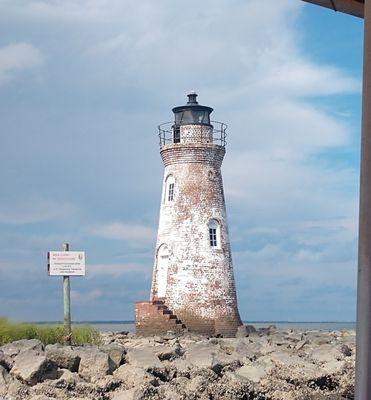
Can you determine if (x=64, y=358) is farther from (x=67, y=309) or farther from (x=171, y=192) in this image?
→ (x=171, y=192)

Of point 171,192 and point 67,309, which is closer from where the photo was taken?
point 67,309

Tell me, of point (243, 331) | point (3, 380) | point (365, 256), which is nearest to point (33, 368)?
point (3, 380)

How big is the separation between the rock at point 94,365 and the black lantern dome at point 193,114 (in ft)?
43.9

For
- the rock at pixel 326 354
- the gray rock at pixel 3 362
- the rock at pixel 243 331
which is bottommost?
the rock at pixel 243 331

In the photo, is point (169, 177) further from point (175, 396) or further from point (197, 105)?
point (175, 396)

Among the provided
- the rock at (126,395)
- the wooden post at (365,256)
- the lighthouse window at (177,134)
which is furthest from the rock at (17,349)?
the lighthouse window at (177,134)

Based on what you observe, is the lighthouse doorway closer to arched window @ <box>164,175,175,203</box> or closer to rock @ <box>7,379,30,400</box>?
arched window @ <box>164,175,175,203</box>

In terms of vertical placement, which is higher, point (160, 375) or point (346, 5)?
point (346, 5)

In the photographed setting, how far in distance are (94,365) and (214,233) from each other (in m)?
12.7

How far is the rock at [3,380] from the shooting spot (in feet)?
32.4

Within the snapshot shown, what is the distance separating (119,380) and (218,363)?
192cm

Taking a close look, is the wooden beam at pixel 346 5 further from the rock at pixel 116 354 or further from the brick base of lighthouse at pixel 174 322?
the brick base of lighthouse at pixel 174 322

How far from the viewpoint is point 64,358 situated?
10.9 meters

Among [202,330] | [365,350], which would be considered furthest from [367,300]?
[202,330]
